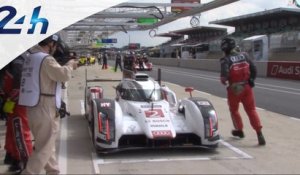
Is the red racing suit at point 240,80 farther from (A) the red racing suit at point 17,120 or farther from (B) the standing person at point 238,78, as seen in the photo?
(A) the red racing suit at point 17,120

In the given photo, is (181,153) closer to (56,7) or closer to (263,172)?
(263,172)

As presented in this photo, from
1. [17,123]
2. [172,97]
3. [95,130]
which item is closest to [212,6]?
[172,97]

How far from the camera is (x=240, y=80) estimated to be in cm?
882

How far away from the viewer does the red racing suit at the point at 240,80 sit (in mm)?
8773

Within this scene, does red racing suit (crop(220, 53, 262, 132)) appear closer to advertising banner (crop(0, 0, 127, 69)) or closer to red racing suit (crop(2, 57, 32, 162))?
red racing suit (crop(2, 57, 32, 162))

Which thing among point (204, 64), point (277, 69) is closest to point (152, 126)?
point (277, 69)

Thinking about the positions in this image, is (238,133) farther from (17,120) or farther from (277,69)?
(277,69)

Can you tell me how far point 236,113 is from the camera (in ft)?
29.7

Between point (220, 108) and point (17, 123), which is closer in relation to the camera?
point (17, 123)

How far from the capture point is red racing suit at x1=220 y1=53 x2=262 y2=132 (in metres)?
8.77

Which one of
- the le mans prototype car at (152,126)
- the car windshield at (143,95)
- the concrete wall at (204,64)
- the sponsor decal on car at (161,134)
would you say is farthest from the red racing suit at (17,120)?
the concrete wall at (204,64)

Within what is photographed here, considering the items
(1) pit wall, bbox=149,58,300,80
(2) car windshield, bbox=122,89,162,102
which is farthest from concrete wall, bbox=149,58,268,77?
(2) car windshield, bbox=122,89,162,102

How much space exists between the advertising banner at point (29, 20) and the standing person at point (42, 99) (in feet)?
7.31

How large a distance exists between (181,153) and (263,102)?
371 inches
